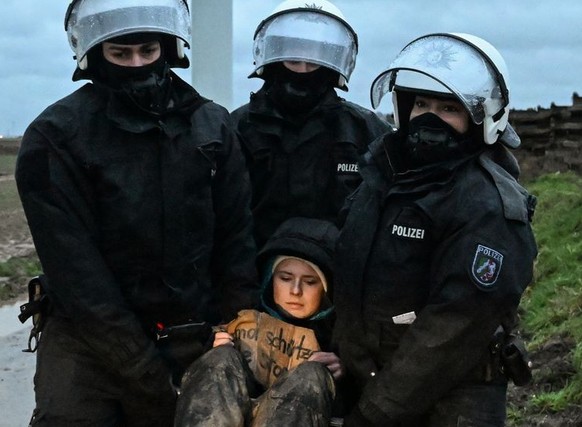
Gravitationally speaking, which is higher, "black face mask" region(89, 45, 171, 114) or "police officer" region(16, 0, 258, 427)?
"black face mask" region(89, 45, 171, 114)

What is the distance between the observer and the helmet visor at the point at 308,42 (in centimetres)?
498

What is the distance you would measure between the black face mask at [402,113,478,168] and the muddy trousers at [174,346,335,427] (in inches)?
33.9

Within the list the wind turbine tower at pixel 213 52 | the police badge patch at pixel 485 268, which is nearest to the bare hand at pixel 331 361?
the police badge patch at pixel 485 268

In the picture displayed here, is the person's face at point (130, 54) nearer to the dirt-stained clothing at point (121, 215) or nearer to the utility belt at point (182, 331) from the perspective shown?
the dirt-stained clothing at point (121, 215)

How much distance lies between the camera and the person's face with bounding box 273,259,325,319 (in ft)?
15.0

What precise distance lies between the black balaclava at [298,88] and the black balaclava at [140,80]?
78 centimetres

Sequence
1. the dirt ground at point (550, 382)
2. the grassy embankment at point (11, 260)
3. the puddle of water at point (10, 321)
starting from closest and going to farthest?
1. the dirt ground at point (550, 382)
2. the puddle of water at point (10, 321)
3. the grassy embankment at point (11, 260)

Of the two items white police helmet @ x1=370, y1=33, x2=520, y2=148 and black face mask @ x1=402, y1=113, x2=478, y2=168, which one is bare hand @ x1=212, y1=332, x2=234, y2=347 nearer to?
black face mask @ x1=402, y1=113, x2=478, y2=168

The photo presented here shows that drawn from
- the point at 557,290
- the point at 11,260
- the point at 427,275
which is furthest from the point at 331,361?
the point at 11,260

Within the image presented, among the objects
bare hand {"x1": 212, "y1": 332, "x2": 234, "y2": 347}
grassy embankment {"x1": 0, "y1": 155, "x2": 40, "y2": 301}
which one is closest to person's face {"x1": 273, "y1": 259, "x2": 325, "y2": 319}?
bare hand {"x1": 212, "y1": 332, "x2": 234, "y2": 347}

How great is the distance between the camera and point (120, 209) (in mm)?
4176

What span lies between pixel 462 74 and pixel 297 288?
3.82 feet

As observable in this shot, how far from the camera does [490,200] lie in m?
3.84

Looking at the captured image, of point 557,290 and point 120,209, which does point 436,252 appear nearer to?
point 120,209
